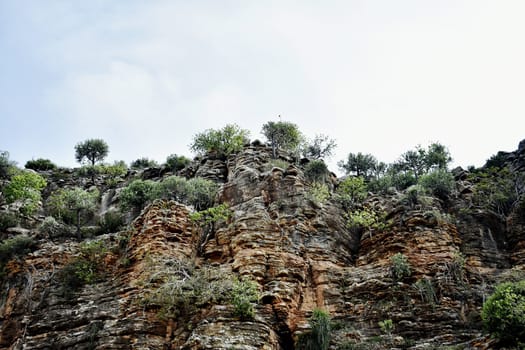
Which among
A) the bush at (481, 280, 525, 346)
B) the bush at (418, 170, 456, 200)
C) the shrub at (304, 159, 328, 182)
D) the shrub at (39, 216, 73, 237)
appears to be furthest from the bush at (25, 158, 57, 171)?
the bush at (481, 280, 525, 346)

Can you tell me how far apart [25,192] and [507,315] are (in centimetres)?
3281

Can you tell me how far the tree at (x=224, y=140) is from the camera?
141 ft

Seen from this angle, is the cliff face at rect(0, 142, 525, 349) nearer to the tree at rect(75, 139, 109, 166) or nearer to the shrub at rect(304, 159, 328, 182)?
the shrub at rect(304, 159, 328, 182)

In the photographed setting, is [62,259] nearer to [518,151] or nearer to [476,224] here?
[476,224]

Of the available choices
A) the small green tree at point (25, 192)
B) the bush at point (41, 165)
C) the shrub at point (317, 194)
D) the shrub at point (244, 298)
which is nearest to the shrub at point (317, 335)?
the shrub at point (244, 298)

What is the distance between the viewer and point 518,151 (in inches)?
1644

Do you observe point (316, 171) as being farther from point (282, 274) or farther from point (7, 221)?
point (7, 221)

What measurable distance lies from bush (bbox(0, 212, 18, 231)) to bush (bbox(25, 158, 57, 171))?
19.9 m

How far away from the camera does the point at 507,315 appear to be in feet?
66.0

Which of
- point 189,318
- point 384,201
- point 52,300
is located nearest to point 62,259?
point 52,300

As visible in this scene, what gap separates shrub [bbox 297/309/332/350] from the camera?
22.8m

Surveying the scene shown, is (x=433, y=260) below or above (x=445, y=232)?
below

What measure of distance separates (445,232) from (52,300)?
886 inches

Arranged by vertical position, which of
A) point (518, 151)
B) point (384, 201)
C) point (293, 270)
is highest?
point (518, 151)
